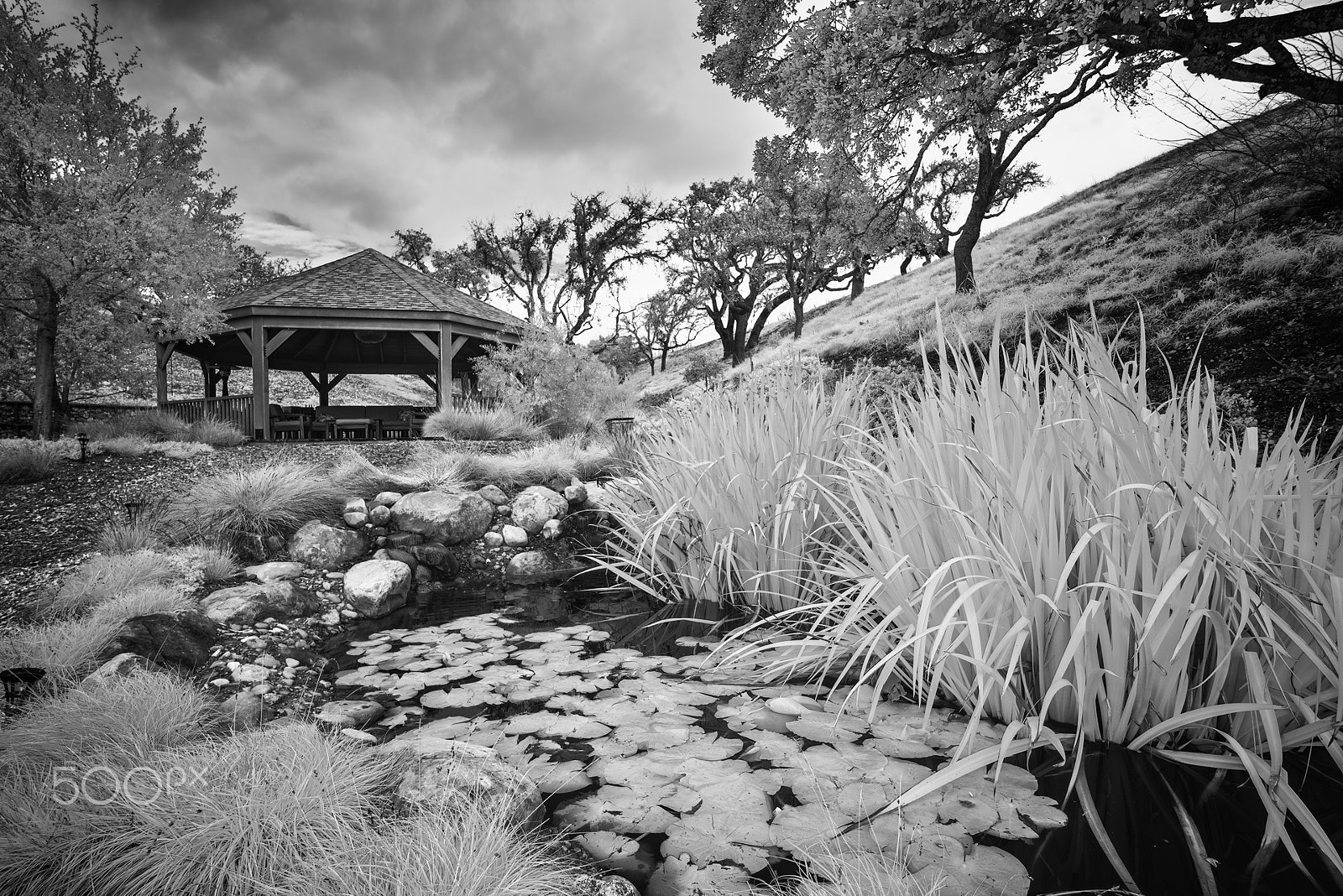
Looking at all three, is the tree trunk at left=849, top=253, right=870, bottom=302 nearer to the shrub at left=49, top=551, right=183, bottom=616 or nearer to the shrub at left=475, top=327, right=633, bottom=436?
the shrub at left=475, top=327, right=633, bottom=436

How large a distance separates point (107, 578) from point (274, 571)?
32.4 inches

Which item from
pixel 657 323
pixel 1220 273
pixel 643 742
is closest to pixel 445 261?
Answer: pixel 657 323

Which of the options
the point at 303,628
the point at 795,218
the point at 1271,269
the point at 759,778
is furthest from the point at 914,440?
the point at 795,218

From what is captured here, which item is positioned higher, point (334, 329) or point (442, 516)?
point (334, 329)

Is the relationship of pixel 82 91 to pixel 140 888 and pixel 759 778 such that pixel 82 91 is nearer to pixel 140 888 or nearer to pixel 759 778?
pixel 140 888

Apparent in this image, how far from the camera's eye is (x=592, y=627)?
3281 millimetres

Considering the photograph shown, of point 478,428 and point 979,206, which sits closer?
point 478,428

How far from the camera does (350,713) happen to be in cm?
221

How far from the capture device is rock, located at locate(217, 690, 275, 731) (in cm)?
214

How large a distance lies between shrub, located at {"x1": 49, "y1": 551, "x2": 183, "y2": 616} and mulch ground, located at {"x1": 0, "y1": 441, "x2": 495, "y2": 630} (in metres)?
0.16

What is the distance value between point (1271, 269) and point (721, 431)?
889 centimetres

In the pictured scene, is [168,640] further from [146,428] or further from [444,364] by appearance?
[444,364]

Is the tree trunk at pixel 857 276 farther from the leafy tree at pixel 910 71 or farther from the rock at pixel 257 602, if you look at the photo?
the rock at pixel 257 602

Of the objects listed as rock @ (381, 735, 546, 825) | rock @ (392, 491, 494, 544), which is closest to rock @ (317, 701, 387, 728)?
rock @ (381, 735, 546, 825)
